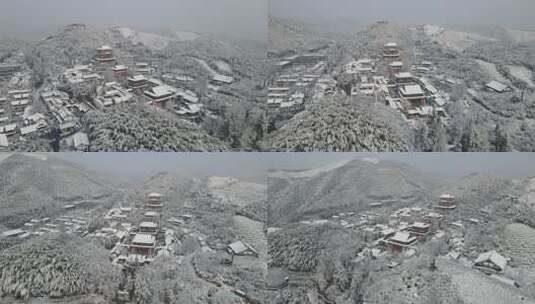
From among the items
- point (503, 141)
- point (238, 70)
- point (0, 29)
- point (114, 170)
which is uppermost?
point (0, 29)

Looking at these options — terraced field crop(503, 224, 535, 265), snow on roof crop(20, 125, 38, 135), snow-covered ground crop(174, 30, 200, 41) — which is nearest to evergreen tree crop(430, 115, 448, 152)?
terraced field crop(503, 224, 535, 265)

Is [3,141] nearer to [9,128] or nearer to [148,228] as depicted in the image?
[9,128]

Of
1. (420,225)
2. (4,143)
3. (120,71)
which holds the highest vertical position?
(120,71)

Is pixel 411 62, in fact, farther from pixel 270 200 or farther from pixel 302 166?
pixel 270 200

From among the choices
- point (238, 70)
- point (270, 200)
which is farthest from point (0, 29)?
point (270, 200)

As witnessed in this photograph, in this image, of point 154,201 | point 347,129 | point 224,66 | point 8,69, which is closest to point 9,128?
point 8,69

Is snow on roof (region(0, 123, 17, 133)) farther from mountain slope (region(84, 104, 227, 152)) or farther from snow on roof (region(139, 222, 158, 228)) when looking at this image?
snow on roof (region(139, 222, 158, 228))
